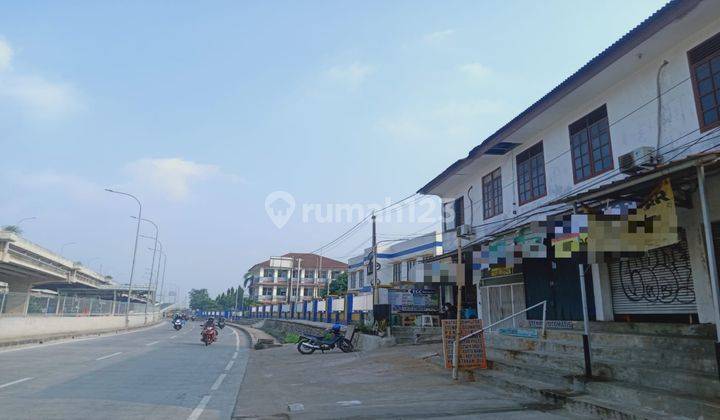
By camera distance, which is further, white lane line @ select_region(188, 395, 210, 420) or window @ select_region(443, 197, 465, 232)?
window @ select_region(443, 197, 465, 232)

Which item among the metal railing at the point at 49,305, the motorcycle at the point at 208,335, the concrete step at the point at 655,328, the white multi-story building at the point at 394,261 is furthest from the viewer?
the white multi-story building at the point at 394,261

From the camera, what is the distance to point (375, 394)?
29.8ft

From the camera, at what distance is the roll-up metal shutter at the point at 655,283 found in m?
9.26

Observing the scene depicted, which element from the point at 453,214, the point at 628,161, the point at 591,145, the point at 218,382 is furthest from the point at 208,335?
the point at 628,161

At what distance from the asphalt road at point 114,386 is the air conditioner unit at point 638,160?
9.22m

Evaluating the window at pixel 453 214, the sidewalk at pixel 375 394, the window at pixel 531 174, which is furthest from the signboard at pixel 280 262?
the window at pixel 531 174

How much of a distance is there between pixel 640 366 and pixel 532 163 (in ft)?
26.1

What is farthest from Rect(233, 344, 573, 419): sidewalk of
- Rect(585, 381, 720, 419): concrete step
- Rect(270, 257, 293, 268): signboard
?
Rect(270, 257, 293, 268): signboard

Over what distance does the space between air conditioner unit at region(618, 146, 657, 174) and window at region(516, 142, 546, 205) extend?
3722 millimetres

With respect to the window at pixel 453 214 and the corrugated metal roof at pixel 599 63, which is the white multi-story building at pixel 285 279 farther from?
the corrugated metal roof at pixel 599 63

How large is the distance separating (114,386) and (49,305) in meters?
20.6

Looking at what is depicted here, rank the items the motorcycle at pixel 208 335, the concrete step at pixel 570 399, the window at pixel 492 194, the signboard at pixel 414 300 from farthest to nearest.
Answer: the signboard at pixel 414 300
the motorcycle at pixel 208 335
the window at pixel 492 194
the concrete step at pixel 570 399

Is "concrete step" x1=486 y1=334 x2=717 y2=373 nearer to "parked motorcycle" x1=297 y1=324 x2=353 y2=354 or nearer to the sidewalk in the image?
the sidewalk

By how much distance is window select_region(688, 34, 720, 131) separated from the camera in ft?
27.8
